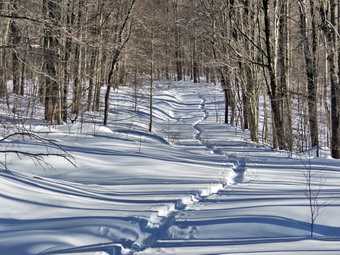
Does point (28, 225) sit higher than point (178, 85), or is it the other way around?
point (178, 85)

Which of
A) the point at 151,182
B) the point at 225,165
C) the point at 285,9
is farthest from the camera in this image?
the point at 285,9

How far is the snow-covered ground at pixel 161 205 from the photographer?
4414 mm

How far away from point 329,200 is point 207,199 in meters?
1.81

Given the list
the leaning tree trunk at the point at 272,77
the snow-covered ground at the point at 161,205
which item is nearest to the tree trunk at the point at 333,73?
the leaning tree trunk at the point at 272,77

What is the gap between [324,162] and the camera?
33.6ft

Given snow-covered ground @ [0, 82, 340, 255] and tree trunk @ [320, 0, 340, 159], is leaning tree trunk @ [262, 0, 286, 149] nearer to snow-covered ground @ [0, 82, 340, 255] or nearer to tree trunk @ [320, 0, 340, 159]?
tree trunk @ [320, 0, 340, 159]

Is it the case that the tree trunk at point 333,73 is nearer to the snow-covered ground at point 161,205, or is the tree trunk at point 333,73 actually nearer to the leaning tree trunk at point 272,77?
the leaning tree trunk at point 272,77

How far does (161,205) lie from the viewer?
5922mm

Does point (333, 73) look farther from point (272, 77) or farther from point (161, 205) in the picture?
point (161, 205)

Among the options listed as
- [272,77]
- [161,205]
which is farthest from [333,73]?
[161,205]

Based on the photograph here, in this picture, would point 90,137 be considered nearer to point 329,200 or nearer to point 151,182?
point 151,182

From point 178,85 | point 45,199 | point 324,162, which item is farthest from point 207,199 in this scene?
point 178,85

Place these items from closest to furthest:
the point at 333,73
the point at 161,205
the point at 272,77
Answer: the point at 161,205 → the point at 333,73 → the point at 272,77

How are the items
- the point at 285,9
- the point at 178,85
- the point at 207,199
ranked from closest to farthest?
the point at 207,199
the point at 285,9
the point at 178,85
